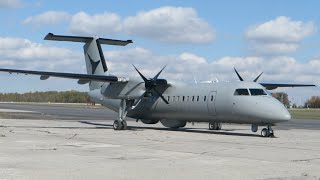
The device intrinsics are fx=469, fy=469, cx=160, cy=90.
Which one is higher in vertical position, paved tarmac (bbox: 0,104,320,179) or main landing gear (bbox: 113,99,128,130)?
main landing gear (bbox: 113,99,128,130)

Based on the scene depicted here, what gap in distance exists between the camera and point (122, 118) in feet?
92.2

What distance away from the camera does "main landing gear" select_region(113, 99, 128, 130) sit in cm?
2781

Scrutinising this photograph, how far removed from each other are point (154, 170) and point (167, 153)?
370 centimetres

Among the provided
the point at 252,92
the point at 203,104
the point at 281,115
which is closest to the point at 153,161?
the point at 281,115

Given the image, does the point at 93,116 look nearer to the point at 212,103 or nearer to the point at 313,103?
the point at 212,103

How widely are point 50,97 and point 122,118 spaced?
151 metres

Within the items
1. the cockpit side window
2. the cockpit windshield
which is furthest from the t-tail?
the cockpit windshield

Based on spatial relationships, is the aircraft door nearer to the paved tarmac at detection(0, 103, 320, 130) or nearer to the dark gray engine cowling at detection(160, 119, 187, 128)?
the dark gray engine cowling at detection(160, 119, 187, 128)

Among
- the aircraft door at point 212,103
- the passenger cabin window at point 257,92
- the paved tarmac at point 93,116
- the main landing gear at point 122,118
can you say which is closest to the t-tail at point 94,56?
the main landing gear at point 122,118

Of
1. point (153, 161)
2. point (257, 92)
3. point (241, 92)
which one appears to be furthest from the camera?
point (241, 92)

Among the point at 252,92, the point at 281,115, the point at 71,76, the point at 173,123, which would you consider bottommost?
the point at 173,123

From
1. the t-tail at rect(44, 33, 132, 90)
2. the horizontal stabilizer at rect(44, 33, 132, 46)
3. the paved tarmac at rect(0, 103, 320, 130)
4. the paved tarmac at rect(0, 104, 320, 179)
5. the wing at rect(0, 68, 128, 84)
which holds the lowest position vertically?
the paved tarmac at rect(0, 104, 320, 179)

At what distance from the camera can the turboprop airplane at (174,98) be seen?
23.0 meters

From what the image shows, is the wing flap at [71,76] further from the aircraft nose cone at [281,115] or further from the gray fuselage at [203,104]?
the aircraft nose cone at [281,115]
